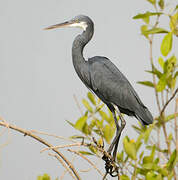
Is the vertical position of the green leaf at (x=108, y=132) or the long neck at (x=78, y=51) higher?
the long neck at (x=78, y=51)

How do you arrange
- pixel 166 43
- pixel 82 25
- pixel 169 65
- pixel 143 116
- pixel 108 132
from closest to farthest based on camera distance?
pixel 166 43 < pixel 169 65 < pixel 108 132 < pixel 143 116 < pixel 82 25

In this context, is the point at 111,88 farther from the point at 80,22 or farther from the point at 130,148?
the point at 130,148

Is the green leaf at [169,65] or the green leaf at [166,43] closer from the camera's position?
the green leaf at [166,43]

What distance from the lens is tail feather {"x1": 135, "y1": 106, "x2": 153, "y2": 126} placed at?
1528 millimetres

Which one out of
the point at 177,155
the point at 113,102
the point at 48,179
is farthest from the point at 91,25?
the point at 177,155

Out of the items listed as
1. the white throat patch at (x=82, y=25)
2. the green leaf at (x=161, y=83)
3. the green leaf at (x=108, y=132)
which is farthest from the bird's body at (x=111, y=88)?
the green leaf at (x=161, y=83)

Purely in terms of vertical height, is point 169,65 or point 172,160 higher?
point 169,65

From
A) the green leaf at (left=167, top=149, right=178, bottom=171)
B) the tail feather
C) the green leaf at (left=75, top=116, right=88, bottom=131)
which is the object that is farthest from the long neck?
the green leaf at (left=167, top=149, right=178, bottom=171)

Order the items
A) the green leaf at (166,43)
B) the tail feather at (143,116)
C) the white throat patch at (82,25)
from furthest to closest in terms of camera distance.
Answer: the white throat patch at (82,25) < the tail feather at (143,116) < the green leaf at (166,43)

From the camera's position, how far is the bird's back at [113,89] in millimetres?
1601

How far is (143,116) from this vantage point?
1.54m

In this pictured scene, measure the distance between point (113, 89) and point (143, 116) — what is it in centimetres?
20

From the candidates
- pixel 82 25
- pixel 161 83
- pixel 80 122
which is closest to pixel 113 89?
pixel 82 25

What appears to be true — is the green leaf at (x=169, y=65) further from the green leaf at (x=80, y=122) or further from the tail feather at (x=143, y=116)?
the tail feather at (x=143, y=116)
